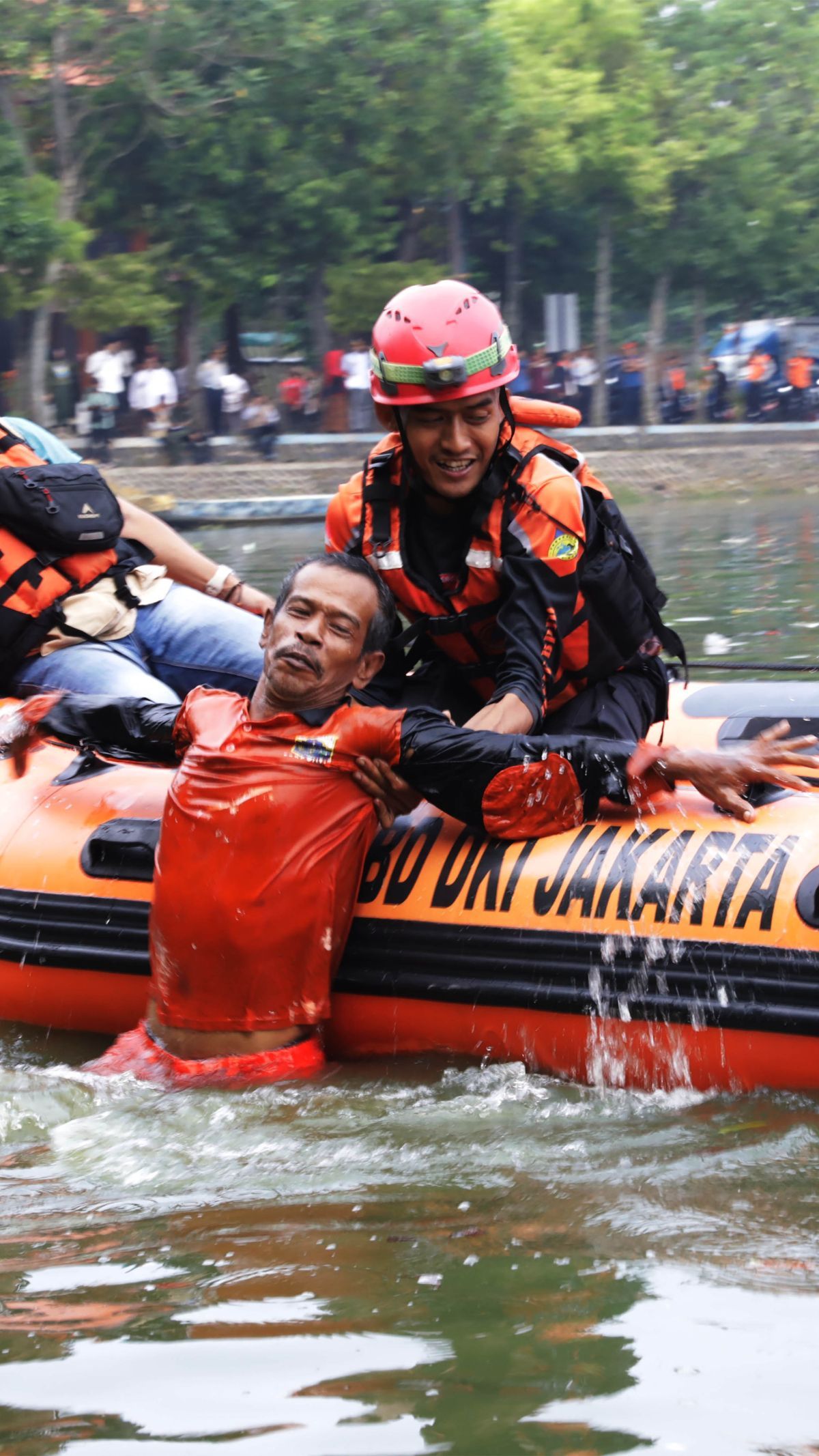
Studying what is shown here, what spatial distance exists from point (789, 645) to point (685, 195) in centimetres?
2221

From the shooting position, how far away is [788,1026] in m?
3.35

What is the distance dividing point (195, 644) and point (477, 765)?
1468mm

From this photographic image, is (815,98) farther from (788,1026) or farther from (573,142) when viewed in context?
(788,1026)

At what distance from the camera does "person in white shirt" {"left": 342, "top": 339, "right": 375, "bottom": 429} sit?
2508 centimetres

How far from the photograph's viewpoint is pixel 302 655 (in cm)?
355

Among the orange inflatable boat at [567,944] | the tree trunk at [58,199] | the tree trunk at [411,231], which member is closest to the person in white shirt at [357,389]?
the tree trunk at [411,231]

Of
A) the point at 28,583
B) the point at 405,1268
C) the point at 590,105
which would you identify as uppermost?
the point at 590,105

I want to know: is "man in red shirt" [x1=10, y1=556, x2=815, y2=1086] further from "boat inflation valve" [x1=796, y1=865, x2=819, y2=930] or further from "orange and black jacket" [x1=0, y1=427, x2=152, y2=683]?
"orange and black jacket" [x1=0, y1=427, x2=152, y2=683]

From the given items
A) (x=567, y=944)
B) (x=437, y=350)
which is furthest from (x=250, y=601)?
(x=567, y=944)

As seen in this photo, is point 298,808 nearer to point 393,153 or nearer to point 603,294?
point 393,153

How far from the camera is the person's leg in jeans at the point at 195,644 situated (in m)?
4.70

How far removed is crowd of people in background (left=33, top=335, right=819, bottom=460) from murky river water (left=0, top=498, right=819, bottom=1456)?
66.1ft

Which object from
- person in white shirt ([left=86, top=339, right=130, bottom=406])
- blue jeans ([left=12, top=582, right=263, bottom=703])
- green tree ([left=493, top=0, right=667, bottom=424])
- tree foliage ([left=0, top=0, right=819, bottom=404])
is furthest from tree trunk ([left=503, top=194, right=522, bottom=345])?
blue jeans ([left=12, top=582, right=263, bottom=703])

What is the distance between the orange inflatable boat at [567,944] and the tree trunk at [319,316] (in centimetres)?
2293
